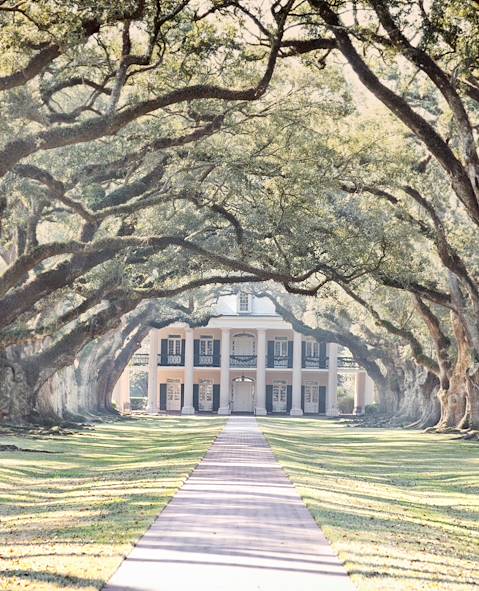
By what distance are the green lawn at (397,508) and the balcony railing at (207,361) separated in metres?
42.7

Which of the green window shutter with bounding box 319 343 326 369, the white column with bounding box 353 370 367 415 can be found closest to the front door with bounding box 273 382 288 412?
the green window shutter with bounding box 319 343 326 369

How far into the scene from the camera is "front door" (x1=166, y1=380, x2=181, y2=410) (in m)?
83.0

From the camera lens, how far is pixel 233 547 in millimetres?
11117

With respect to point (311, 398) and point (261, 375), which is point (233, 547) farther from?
point (311, 398)

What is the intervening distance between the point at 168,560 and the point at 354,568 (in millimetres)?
1551

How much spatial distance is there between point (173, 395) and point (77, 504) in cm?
6666

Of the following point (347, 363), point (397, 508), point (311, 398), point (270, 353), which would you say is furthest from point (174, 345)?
point (397, 508)

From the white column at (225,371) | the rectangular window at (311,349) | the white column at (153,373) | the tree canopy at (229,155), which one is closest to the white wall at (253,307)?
the white column at (225,371)

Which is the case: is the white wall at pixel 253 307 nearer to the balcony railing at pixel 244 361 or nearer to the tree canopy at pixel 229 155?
the balcony railing at pixel 244 361

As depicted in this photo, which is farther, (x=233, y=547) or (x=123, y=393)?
(x=123, y=393)

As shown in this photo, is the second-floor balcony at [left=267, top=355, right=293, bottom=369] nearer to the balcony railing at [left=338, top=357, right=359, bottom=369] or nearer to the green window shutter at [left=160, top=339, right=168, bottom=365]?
the balcony railing at [left=338, top=357, right=359, bottom=369]

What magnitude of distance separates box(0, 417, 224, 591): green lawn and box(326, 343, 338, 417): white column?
44996 mm

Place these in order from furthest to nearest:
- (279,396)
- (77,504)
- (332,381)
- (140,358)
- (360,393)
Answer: (140,358), (360,393), (279,396), (332,381), (77,504)

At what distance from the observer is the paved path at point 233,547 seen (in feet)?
29.9
